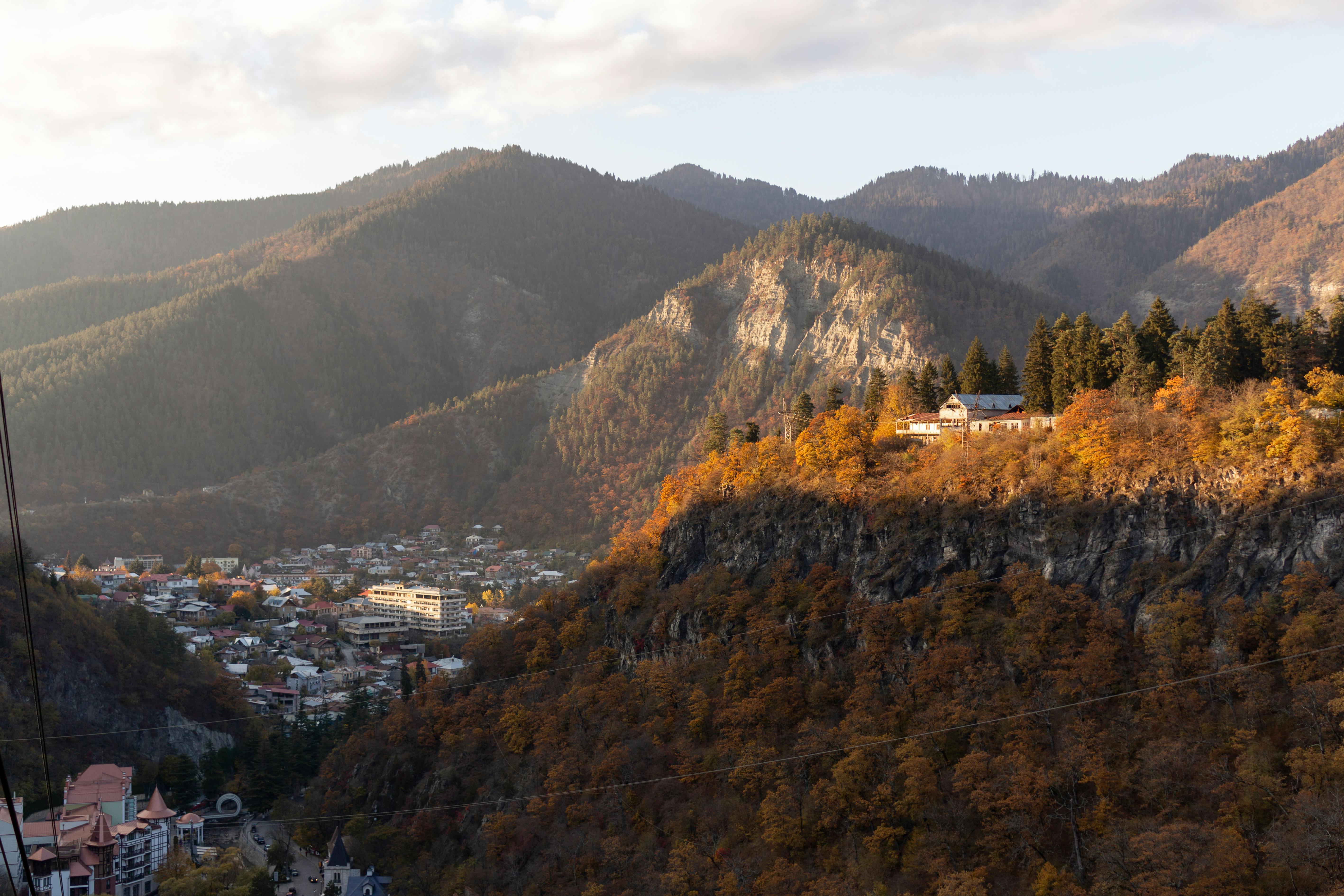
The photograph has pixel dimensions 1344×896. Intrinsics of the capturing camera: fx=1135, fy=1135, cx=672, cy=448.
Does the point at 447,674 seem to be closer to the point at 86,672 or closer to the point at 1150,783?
the point at 86,672

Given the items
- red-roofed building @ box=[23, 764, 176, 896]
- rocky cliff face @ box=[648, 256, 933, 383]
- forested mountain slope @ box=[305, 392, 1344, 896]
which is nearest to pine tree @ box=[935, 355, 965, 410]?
forested mountain slope @ box=[305, 392, 1344, 896]

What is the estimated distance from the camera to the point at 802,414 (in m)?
75.1

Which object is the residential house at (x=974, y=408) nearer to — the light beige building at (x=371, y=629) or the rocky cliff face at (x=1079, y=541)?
the rocky cliff face at (x=1079, y=541)

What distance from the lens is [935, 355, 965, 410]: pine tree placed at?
7100cm

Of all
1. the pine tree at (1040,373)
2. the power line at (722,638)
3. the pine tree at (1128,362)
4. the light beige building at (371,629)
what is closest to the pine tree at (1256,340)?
the pine tree at (1128,362)

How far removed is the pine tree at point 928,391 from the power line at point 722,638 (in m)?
18.0

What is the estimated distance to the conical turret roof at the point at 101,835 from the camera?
59.0m

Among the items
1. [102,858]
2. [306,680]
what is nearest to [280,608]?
[306,680]

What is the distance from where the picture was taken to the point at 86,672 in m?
85.7

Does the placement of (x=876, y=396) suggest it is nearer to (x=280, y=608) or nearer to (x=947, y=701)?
(x=947, y=701)

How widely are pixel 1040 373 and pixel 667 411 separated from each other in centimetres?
13151

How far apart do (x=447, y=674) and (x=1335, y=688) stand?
5983 cm

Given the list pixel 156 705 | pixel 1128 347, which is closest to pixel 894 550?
pixel 1128 347

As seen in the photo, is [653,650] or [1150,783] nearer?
[1150,783]
